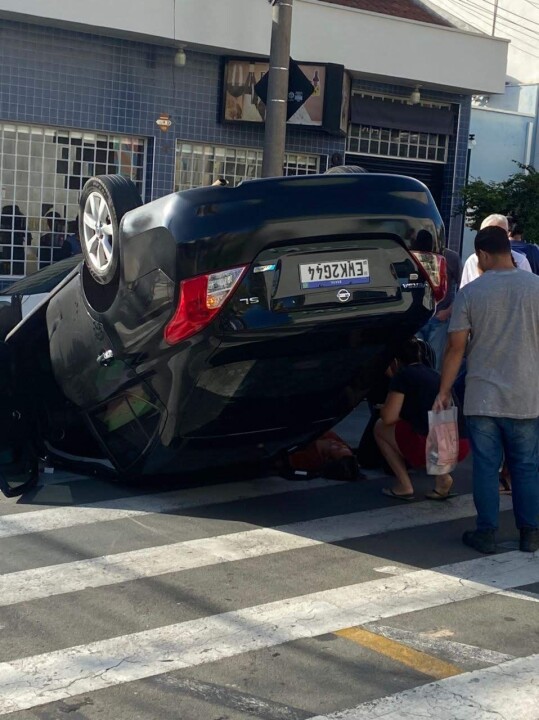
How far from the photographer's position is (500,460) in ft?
19.7

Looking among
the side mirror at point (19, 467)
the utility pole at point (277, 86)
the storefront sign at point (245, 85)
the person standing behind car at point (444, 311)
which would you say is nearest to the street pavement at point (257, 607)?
the side mirror at point (19, 467)

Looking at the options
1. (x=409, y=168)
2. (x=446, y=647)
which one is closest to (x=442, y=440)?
(x=446, y=647)

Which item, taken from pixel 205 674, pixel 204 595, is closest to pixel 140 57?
pixel 204 595

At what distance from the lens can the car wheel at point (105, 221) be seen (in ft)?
19.6

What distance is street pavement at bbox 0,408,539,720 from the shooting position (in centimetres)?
403

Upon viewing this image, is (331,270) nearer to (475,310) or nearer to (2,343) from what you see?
(475,310)

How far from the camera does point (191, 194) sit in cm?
568

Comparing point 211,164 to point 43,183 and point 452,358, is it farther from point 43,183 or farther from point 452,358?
point 452,358

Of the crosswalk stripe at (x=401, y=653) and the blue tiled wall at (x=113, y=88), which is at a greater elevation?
the blue tiled wall at (x=113, y=88)

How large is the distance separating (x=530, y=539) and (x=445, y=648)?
65.7 inches

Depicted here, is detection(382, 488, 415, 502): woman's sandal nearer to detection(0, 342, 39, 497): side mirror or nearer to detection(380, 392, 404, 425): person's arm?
detection(380, 392, 404, 425): person's arm

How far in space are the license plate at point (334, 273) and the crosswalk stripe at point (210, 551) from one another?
1484 mm

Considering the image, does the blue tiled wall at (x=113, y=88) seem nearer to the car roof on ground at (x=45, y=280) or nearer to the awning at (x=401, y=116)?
the awning at (x=401, y=116)

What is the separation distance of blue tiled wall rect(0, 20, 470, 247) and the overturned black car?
24.7 ft
